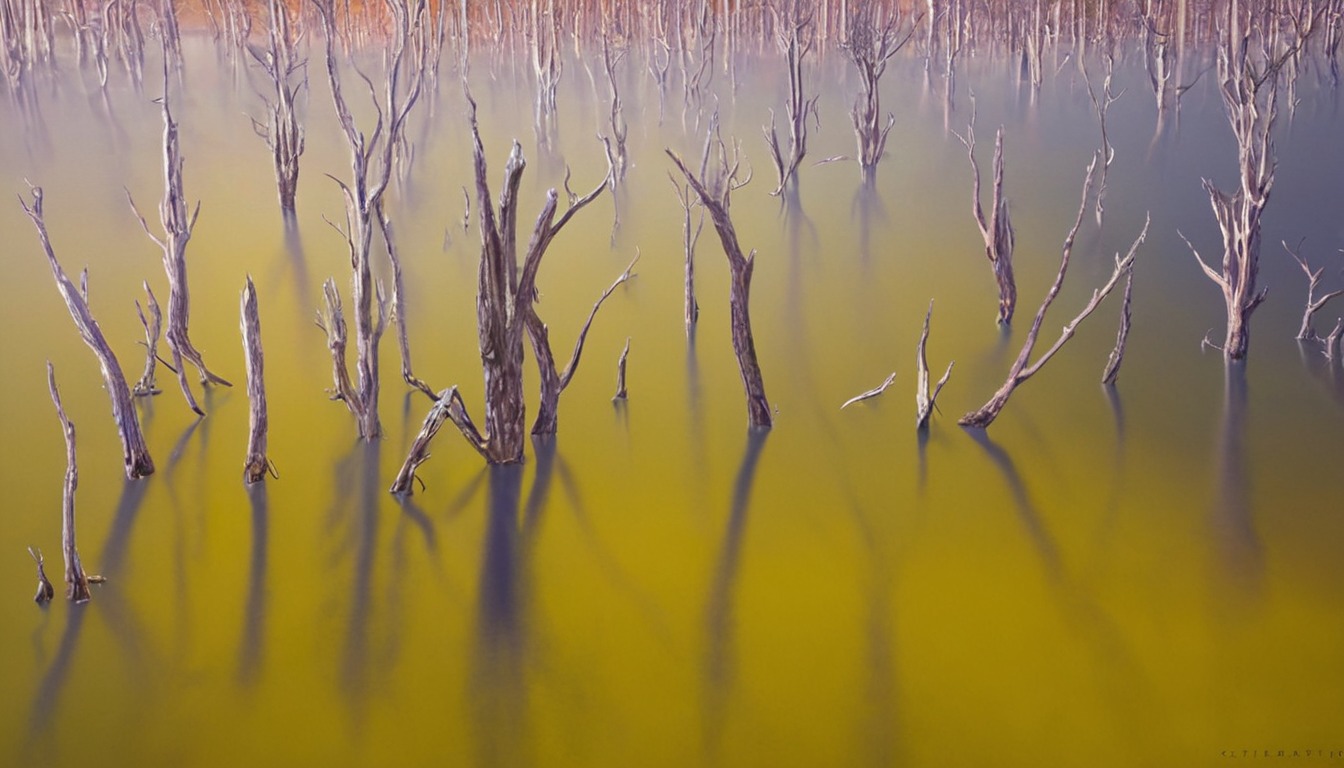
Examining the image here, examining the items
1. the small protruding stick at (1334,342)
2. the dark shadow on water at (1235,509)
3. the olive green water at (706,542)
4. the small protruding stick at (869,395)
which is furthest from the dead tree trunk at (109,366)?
the small protruding stick at (1334,342)

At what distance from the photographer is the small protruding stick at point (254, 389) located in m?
1.59

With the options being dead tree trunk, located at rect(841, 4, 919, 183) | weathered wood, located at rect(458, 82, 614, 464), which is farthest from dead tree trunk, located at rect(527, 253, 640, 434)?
dead tree trunk, located at rect(841, 4, 919, 183)

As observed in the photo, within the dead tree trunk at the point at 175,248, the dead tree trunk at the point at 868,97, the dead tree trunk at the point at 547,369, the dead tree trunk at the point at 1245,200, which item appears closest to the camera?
the dead tree trunk at the point at 547,369

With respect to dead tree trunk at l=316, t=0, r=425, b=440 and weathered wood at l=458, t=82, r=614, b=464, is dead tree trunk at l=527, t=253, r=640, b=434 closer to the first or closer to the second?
weathered wood at l=458, t=82, r=614, b=464

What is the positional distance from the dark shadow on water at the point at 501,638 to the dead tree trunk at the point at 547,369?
5.4 inches

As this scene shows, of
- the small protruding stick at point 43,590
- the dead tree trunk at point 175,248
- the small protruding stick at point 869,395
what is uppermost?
the dead tree trunk at point 175,248

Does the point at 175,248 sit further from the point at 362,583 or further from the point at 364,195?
the point at 362,583

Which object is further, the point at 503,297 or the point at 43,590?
the point at 503,297

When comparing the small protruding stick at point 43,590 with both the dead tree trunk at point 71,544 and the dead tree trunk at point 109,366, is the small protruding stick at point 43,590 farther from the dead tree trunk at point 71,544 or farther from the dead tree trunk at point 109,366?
the dead tree trunk at point 109,366

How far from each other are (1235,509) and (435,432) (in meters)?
1.19

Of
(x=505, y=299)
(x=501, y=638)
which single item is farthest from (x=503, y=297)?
(x=501, y=638)

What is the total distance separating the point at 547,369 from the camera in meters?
1.80

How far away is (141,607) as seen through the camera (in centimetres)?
140

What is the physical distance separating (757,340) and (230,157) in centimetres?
260
